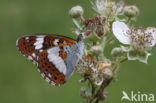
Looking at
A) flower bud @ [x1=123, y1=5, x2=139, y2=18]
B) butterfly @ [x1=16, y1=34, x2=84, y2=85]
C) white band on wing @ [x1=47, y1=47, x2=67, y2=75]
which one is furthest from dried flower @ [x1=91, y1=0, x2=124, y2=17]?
white band on wing @ [x1=47, y1=47, x2=67, y2=75]

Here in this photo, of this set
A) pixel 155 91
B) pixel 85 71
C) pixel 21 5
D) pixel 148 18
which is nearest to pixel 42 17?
pixel 21 5

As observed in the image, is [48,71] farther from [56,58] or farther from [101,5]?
[101,5]

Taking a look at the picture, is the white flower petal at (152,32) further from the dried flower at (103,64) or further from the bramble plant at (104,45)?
the dried flower at (103,64)

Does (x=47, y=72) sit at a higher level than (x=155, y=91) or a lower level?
higher

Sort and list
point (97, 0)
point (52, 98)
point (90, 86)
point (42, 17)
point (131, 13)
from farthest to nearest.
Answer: point (42, 17) < point (52, 98) < point (97, 0) < point (131, 13) < point (90, 86)

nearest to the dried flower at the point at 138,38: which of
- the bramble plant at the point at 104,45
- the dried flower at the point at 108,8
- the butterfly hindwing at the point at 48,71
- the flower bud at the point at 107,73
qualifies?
the bramble plant at the point at 104,45

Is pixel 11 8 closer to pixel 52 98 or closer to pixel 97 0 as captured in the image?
pixel 52 98
